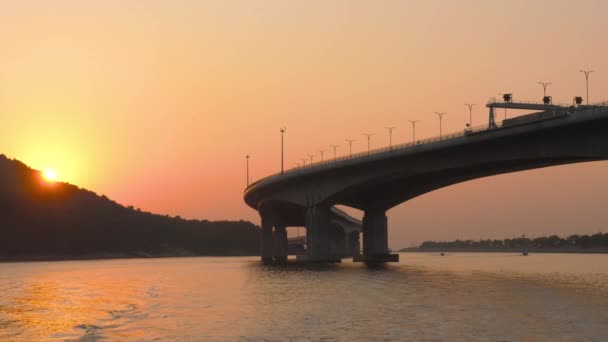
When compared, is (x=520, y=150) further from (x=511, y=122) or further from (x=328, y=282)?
(x=328, y=282)

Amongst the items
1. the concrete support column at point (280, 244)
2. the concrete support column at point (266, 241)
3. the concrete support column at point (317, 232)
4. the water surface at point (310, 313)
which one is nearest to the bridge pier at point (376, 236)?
the concrete support column at point (317, 232)

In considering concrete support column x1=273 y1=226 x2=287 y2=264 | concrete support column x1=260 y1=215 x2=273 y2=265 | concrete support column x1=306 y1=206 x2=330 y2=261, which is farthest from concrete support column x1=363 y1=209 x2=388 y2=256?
concrete support column x1=273 y1=226 x2=287 y2=264

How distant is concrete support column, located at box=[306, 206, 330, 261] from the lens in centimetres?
12319

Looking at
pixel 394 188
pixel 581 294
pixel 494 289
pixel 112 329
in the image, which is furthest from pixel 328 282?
pixel 394 188

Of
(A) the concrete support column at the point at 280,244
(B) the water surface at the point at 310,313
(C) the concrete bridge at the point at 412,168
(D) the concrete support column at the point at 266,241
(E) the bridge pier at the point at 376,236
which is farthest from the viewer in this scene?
(A) the concrete support column at the point at 280,244

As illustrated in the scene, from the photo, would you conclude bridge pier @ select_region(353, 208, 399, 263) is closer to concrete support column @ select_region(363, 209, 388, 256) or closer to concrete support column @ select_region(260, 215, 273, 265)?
concrete support column @ select_region(363, 209, 388, 256)

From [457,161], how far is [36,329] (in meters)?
64.6

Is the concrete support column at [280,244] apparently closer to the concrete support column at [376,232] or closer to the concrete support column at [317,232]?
the concrete support column at [376,232]

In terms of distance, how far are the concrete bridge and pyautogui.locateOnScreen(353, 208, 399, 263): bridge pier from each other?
0.17 metres

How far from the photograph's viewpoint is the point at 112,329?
126ft

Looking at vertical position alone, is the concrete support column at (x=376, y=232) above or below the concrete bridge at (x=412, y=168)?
below

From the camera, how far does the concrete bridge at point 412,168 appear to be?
252 feet

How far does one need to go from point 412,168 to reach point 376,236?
108 feet

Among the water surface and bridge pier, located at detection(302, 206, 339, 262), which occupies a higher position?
bridge pier, located at detection(302, 206, 339, 262)
